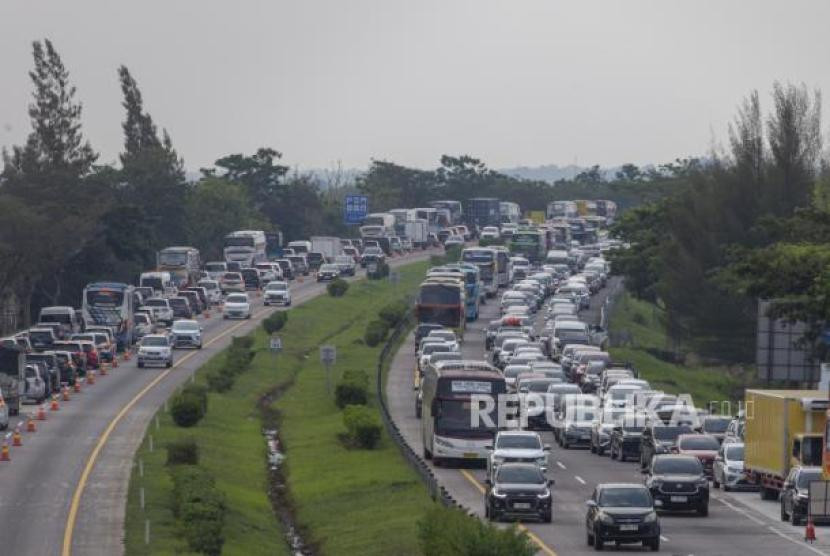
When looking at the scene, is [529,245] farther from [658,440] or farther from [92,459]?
[92,459]

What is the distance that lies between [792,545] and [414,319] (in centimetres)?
7476

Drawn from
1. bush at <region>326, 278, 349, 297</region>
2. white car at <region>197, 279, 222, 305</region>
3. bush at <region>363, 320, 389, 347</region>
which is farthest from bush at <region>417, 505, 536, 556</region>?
bush at <region>326, 278, 349, 297</region>

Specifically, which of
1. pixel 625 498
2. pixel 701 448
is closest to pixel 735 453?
pixel 701 448

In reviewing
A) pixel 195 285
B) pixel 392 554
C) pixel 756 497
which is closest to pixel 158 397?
pixel 756 497

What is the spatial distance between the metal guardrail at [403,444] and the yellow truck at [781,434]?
782cm

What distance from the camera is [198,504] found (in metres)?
43.1

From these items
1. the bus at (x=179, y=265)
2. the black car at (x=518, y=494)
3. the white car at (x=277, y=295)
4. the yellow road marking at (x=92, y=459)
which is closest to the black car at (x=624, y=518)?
the black car at (x=518, y=494)

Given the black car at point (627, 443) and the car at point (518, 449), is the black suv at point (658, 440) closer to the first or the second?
the black car at point (627, 443)

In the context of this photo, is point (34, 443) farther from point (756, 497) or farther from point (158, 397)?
point (756, 497)

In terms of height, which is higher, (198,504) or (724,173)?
(724,173)

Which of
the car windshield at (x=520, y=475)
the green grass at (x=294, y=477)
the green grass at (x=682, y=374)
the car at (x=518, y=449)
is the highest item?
the car windshield at (x=520, y=475)

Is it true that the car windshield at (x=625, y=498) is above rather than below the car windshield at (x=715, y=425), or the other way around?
above

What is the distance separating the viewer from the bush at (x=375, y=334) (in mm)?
103562

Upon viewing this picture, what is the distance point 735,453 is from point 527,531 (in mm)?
18088
